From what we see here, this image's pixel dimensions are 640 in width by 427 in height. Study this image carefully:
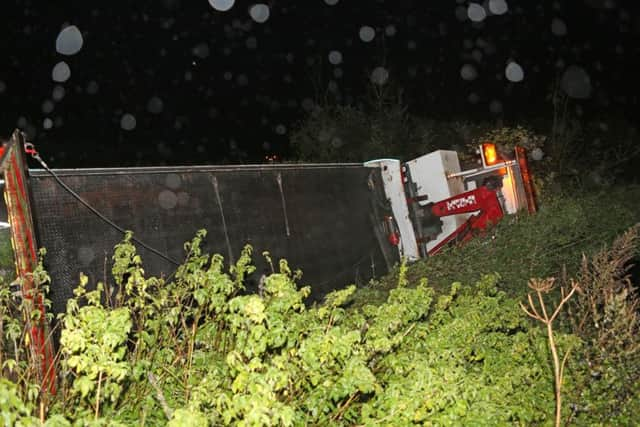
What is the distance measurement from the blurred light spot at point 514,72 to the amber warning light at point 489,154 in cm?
1308

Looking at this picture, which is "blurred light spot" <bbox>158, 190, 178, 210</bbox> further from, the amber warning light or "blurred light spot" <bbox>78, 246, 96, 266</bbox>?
the amber warning light

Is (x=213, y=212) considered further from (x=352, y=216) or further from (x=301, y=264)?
(x=352, y=216)

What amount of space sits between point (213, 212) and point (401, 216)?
3.71 m

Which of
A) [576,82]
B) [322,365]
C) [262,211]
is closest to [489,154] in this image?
[262,211]

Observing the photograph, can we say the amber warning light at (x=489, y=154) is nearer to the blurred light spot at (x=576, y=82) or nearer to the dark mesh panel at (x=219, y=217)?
the dark mesh panel at (x=219, y=217)

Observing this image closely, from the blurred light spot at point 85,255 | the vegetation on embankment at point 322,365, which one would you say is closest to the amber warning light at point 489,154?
the vegetation on embankment at point 322,365

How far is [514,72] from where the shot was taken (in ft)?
67.8

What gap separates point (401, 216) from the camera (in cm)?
928

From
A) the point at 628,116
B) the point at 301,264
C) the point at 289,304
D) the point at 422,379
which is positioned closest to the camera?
the point at 422,379

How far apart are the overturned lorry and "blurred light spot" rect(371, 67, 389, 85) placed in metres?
9.80

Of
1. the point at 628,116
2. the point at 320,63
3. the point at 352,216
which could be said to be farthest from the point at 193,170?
the point at 628,116

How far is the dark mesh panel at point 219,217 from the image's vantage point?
5586 millimetres

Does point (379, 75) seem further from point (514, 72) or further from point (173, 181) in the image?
point (173, 181)

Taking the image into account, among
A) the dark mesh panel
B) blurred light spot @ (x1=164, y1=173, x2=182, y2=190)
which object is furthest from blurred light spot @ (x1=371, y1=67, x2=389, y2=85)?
blurred light spot @ (x1=164, y1=173, x2=182, y2=190)
